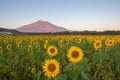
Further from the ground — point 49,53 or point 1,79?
point 49,53

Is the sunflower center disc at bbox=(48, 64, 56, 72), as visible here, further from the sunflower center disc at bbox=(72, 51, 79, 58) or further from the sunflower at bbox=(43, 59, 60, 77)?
the sunflower center disc at bbox=(72, 51, 79, 58)

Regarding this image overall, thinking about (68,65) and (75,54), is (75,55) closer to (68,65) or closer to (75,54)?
(75,54)

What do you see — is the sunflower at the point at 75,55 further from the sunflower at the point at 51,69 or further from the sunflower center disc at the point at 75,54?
the sunflower at the point at 51,69

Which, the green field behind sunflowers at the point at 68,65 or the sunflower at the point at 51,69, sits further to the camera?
the sunflower at the point at 51,69

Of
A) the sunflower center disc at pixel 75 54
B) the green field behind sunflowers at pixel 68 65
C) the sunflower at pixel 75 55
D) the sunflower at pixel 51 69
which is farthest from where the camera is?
the sunflower center disc at pixel 75 54

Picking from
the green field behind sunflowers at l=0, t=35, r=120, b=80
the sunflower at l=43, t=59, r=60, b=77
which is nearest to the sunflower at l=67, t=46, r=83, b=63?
the green field behind sunflowers at l=0, t=35, r=120, b=80

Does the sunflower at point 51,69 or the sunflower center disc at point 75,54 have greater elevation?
the sunflower center disc at point 75,54

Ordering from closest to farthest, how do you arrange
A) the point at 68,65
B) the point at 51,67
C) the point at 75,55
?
the point at 68,65 → the point at 51,67 → the point at 75,55

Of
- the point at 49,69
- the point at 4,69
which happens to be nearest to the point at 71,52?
the point at 49,69

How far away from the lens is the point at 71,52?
3.85 m

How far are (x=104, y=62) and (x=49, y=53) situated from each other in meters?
1.13

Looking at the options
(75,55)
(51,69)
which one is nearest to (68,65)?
(51,69)

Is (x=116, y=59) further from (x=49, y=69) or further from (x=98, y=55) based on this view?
(x=49, y=69)

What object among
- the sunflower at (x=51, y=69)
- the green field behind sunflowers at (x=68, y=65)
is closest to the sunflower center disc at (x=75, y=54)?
the green field behind sunflowers at (x=68, y=65)
